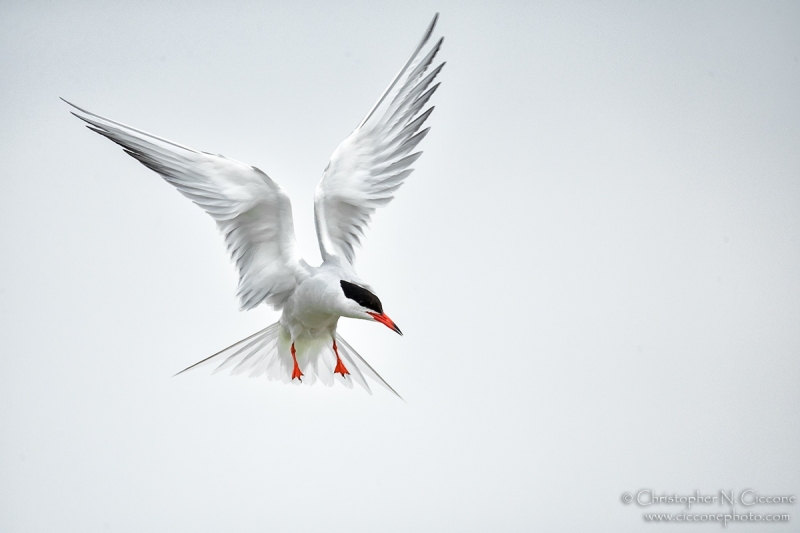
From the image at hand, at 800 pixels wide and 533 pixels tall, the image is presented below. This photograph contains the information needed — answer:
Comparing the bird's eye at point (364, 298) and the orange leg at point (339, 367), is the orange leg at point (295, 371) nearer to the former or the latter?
the orange leg at point (339, 367)

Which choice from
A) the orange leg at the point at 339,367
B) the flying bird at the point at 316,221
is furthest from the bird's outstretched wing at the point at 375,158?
the orange leg at the point at 339,367

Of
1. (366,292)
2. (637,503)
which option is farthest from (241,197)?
(637,503)

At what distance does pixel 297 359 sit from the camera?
808 centimetres

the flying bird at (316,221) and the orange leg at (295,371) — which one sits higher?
the flying bird at (316,221)

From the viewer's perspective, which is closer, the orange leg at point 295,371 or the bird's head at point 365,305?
the bird's head at point 365,305

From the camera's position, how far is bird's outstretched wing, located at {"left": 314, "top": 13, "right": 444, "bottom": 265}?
7.58 metres

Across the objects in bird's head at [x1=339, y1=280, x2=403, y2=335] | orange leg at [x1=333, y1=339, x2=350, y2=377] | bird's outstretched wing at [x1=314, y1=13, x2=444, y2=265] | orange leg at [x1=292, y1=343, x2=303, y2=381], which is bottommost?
orange leg at [x1=292, y1=343, x2=303, y2=381]

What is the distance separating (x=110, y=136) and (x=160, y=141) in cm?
35

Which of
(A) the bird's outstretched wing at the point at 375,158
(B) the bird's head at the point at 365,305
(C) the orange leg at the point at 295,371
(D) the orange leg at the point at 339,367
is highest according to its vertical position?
(A) the bird's outstretched wing at the point at 375,158

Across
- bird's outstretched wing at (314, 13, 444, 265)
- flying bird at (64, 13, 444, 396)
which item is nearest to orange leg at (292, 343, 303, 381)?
flying bird at (64, 13, 444, 396)

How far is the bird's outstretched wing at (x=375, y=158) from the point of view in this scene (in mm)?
7578

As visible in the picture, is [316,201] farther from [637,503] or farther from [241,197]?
[637,503]

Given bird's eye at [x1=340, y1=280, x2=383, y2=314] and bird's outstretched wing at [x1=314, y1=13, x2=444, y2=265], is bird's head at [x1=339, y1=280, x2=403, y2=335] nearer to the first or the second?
bird's eye at [x1=340, y1=280, x2=383, y2=314]

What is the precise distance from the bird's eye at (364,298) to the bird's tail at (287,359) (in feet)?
3.82
